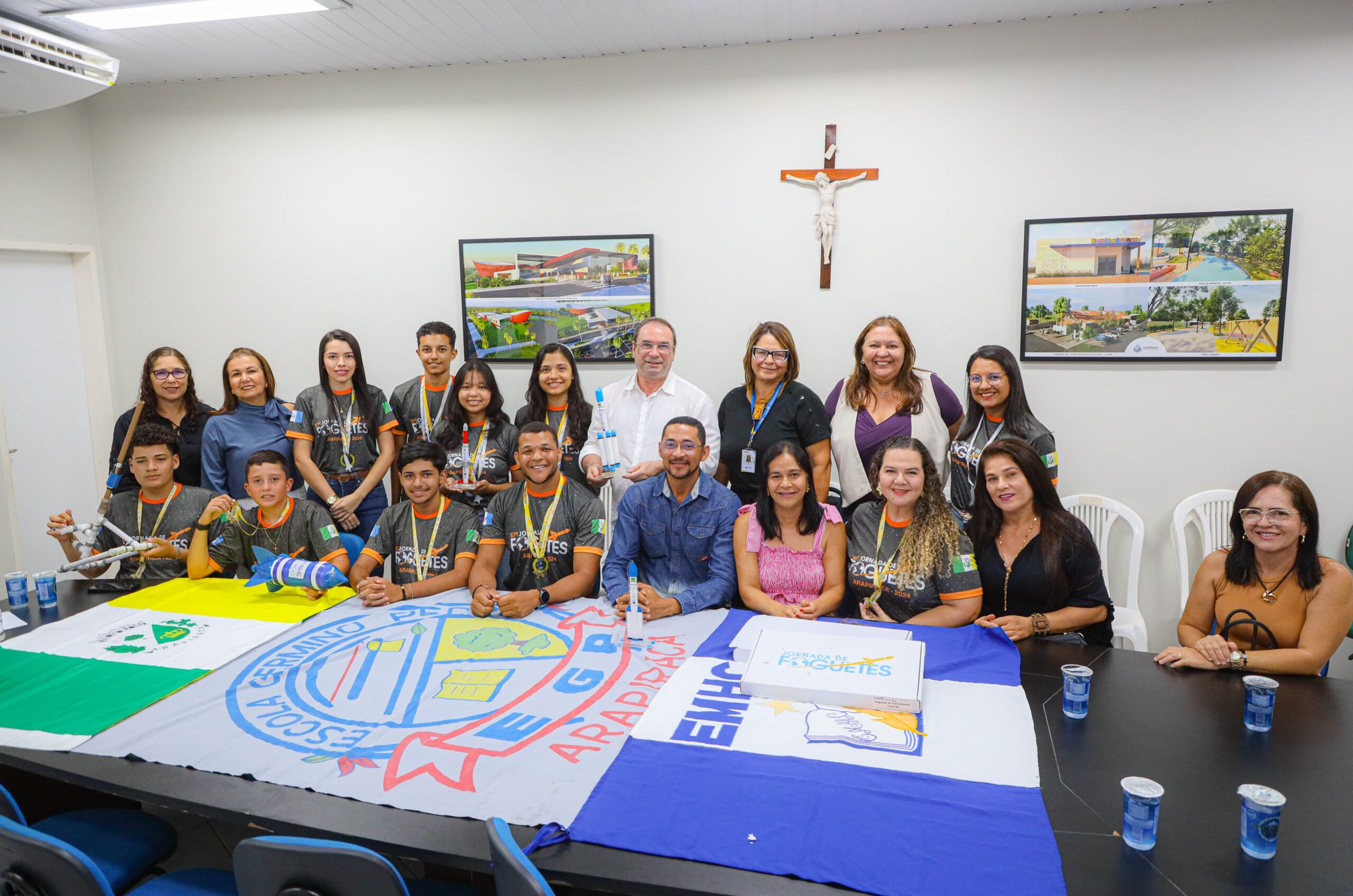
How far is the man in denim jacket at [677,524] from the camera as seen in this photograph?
293 cm

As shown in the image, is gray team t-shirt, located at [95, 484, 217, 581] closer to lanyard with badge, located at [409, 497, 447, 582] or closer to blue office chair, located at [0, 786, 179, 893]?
lanyard with badge, located at [409, 497, 447, 582]

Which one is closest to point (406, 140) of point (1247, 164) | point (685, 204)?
point (685, 204)

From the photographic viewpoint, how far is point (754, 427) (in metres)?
3.54

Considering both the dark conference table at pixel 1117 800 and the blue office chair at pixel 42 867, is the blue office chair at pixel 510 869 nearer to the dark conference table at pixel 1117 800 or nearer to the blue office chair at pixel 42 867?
the dark conference table at pixel 1117 800

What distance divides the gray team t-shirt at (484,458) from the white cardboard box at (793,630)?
165cm

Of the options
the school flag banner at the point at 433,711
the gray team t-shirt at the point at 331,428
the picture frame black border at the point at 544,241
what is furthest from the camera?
the picture frame black border at the point at 544,241

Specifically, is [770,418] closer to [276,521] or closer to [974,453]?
[974,453]

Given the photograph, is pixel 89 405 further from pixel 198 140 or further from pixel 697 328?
pixel 697 328

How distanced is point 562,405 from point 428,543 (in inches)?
38.5

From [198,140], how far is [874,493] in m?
4.66

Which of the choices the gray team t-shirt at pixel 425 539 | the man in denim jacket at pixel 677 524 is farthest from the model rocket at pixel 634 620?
the gray team t-shirt at pixel 425 539

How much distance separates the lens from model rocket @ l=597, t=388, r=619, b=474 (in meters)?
3.43

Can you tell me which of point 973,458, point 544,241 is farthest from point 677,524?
point 544,241

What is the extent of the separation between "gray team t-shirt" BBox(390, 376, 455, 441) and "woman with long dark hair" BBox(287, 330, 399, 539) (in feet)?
0.28
